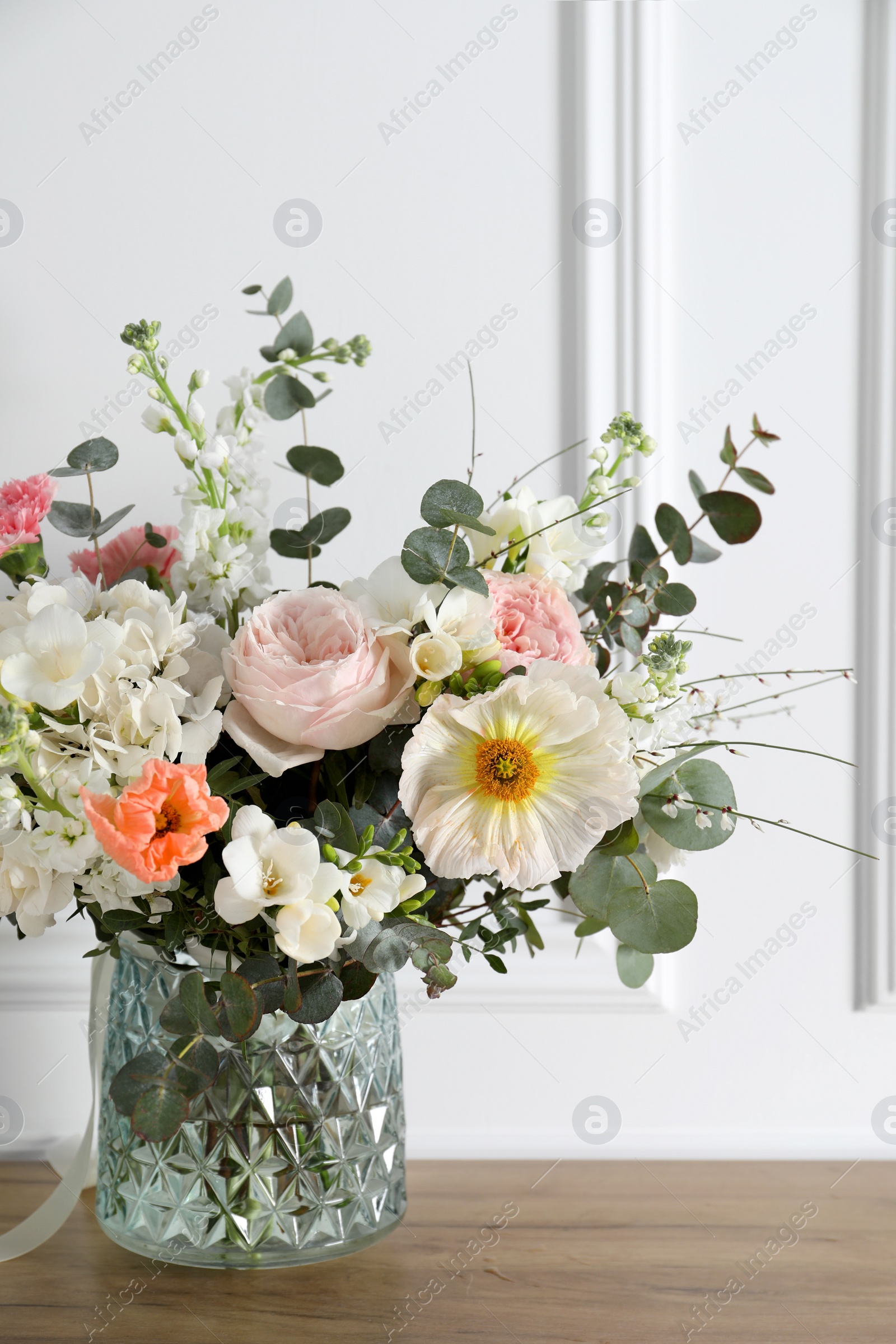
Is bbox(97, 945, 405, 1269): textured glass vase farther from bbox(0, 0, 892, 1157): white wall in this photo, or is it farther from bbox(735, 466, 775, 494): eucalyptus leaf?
bbox(735, 466, 775, 494): eucalyptus leaf

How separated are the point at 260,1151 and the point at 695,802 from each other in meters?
0.37

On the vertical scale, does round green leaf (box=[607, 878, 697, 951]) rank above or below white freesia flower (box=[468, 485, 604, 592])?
below

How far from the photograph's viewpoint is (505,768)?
538 mm

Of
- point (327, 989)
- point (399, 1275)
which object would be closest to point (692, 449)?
point (327, 989)

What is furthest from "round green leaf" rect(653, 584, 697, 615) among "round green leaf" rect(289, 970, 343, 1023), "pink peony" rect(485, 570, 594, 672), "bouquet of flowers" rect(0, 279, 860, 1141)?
"round green leaf" rect(289, 970, 343, 1023)

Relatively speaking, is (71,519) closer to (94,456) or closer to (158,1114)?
(94,456)

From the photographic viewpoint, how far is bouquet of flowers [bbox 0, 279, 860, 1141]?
0.51 metres

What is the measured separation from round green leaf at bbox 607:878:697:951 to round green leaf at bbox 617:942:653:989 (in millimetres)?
86

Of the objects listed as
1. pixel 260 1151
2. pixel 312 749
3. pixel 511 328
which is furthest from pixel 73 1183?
pixel 511 328

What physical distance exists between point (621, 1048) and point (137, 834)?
0.65 m

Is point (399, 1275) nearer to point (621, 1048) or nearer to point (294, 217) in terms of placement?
point (621, 1048)

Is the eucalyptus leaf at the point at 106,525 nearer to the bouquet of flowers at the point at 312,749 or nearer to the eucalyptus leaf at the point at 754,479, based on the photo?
the bouquet of flowers at the point at 312,749

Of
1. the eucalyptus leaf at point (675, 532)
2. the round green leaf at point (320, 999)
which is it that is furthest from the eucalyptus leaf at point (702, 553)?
the round green leaf at point (320, 999)

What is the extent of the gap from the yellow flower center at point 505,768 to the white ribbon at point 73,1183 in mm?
375
